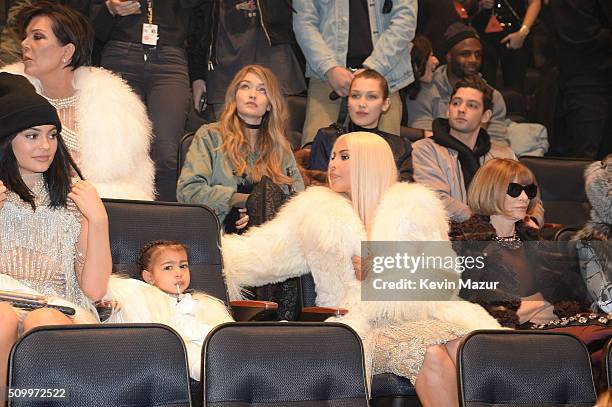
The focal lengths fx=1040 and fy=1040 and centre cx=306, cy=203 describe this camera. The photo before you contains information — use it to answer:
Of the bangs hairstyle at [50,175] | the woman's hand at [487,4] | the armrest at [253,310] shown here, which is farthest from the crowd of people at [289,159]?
the woman's hand at [487,4]

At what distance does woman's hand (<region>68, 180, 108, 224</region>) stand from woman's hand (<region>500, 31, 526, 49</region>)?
4011 millimetres

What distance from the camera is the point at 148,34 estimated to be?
17.7ft

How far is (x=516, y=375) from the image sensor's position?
3.48 meters

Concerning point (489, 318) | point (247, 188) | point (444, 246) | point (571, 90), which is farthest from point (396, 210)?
point (571, 90)

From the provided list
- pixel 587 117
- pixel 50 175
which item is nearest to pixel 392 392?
pixel 50 175

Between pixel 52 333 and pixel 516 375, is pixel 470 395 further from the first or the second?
pixel 52 333

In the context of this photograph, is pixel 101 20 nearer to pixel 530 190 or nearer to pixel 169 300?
pixel 169 300

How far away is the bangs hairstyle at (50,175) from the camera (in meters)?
3.77

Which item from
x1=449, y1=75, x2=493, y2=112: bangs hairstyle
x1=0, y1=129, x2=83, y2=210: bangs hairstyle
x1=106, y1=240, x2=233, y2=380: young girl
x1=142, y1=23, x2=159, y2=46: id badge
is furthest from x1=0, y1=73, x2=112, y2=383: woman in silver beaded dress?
x1=449, y1=75, x2=493, y2=112: bangs hairstyle

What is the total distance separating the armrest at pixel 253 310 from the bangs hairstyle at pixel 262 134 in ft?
3.41

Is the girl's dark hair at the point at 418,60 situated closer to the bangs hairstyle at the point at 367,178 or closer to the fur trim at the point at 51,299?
the bangs hairstyle at the point at 367,178

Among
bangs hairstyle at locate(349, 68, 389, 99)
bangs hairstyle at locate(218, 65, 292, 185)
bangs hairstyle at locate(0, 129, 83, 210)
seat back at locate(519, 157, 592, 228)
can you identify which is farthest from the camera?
seat back at locate(519, 157, 592, 228)

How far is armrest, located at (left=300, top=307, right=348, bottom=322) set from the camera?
4.11 metres

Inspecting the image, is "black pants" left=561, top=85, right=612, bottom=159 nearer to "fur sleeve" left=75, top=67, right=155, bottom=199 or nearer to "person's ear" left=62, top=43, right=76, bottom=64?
"fur sleeve" left=75, top=67, right=155, bottom=199
